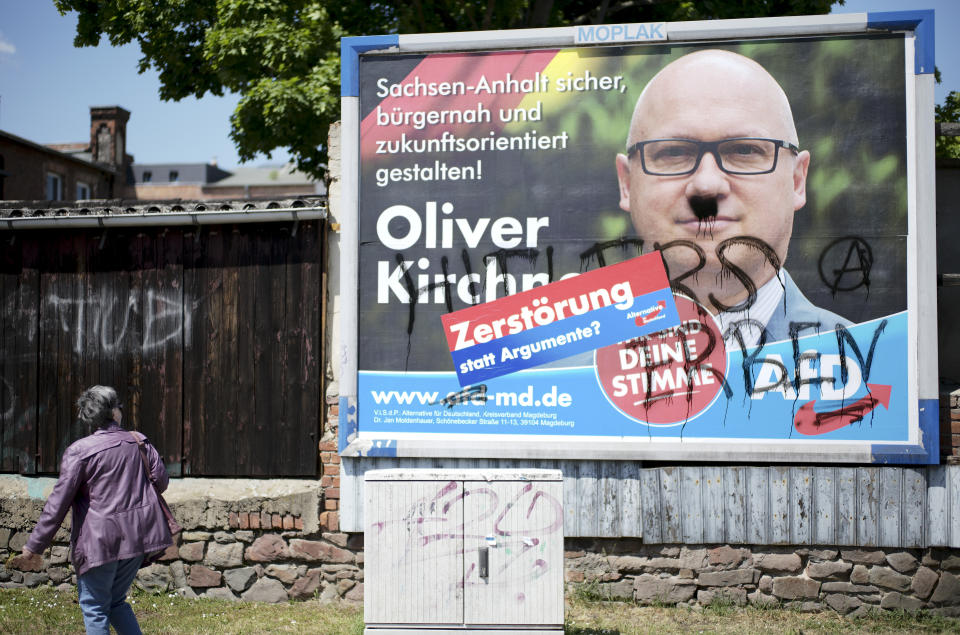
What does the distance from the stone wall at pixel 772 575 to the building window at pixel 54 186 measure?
1139 inches

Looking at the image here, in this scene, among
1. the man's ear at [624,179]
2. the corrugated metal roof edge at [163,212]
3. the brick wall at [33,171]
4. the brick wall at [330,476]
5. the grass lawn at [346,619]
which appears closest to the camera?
the grass lawn at [346,619]

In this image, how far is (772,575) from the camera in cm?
603

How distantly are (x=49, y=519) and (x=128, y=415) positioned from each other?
8.15ft

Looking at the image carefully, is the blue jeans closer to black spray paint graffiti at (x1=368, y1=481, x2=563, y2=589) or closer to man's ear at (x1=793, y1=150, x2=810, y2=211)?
black spray paint graffiti at (x1=368, y1=481, x2=563, y2=589)

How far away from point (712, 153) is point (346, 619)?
457 cm

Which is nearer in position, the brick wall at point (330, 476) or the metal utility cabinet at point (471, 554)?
the metal utility cabinet at point (471, 554)

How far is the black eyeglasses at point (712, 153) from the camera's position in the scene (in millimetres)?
6008

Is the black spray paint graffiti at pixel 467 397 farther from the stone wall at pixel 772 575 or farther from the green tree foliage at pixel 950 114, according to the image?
the green tree foliage at pixel 950 114

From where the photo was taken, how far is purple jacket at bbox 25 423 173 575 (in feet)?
13.9

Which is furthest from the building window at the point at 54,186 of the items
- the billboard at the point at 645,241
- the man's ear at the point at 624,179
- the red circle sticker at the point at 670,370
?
the red circle sticker at the point at 670,370

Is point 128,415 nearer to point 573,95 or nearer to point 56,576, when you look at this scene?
point 56,576

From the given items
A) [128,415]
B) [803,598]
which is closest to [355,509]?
[128,415]

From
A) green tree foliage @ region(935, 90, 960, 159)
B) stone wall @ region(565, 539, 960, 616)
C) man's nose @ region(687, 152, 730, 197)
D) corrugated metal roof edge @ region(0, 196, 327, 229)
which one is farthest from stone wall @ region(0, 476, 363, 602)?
green tree foliage @ region(935, 90, 960, 159)

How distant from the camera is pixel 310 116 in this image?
11.5m
